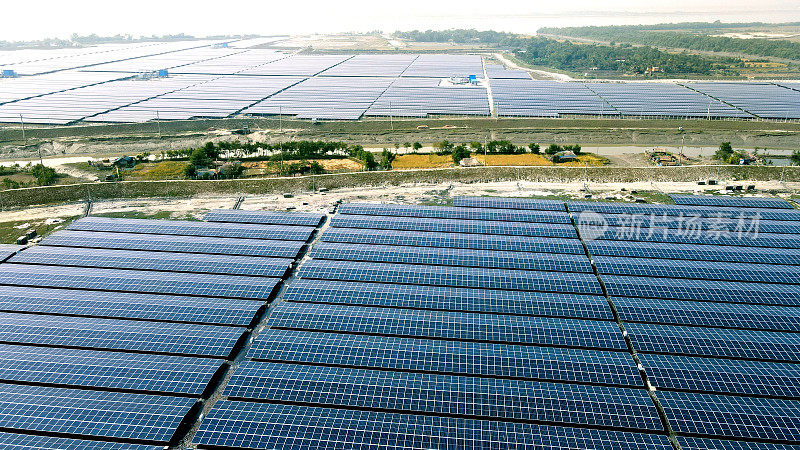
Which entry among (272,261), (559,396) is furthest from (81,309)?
(559,396)

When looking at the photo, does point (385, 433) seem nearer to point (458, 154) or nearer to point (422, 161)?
point (458, 154)

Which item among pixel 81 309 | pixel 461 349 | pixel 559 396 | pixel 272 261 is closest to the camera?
pixel 559 396

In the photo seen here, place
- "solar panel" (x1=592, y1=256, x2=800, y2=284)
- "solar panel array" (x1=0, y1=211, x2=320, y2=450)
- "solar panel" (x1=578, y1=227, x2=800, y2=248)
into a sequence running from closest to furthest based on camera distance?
1. "solar panel array" (x1=0, y1=211, x2=320, y2=450)
2. "solar panel" (x1=592, y1=256, x2=800, y2=284)
3. "solar panel" (x1=578, y1=227, x2=800, y2=248)

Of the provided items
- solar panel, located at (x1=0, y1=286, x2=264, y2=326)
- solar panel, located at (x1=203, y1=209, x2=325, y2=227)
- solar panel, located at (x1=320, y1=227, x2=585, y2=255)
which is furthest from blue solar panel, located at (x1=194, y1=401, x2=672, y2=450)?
solar panel, located at (x1=203, y1=209, x2=325, y2=227)

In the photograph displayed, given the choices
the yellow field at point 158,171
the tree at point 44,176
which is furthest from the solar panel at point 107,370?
the tree at point 44,176

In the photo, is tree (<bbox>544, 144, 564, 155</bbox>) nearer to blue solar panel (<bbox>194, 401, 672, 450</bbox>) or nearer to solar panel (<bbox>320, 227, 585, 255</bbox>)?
solar panel (<bbox>320, 227, 585, 255</bbox>)

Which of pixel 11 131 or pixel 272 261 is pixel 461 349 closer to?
pixel 272 261

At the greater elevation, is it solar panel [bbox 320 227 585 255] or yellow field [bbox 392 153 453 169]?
yellow field [bbox 392 153 453 169]

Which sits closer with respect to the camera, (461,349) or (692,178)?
(461,349)
